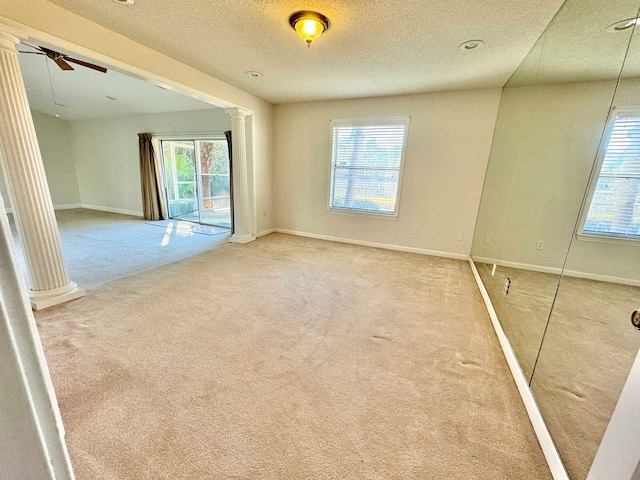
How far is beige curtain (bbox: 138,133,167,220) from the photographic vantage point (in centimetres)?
590

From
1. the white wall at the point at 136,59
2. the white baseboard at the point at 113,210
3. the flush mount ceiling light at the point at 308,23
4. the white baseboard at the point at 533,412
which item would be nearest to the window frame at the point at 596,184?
the white baseboard at the point at 533,412

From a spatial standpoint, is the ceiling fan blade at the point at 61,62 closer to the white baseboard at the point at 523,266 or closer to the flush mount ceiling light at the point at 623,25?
the flush mount ceiling light at the point at 623,25

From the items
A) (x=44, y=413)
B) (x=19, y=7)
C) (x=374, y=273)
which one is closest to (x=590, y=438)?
(x=44, y=413)

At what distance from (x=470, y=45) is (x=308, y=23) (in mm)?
1507

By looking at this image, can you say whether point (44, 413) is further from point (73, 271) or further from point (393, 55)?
point (73, 271)

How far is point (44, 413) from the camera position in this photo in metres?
0.36

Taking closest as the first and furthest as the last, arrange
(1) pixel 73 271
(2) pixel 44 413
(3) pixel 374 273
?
(2) pixel 44 413 → (1) pixel 73 271 → (3) pixel 374 273

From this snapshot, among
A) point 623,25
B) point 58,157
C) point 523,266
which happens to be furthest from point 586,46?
point 58,157

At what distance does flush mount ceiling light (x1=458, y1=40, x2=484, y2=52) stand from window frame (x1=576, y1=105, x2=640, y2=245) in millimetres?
1490

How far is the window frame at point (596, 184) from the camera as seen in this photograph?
1.26m

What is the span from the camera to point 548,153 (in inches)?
77.4

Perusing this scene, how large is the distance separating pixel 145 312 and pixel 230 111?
3141mm

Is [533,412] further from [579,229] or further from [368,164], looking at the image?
[368,164]

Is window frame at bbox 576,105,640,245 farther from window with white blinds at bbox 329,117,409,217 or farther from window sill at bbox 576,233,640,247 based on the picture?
window with white blinds at bbox 329,117,409,217
